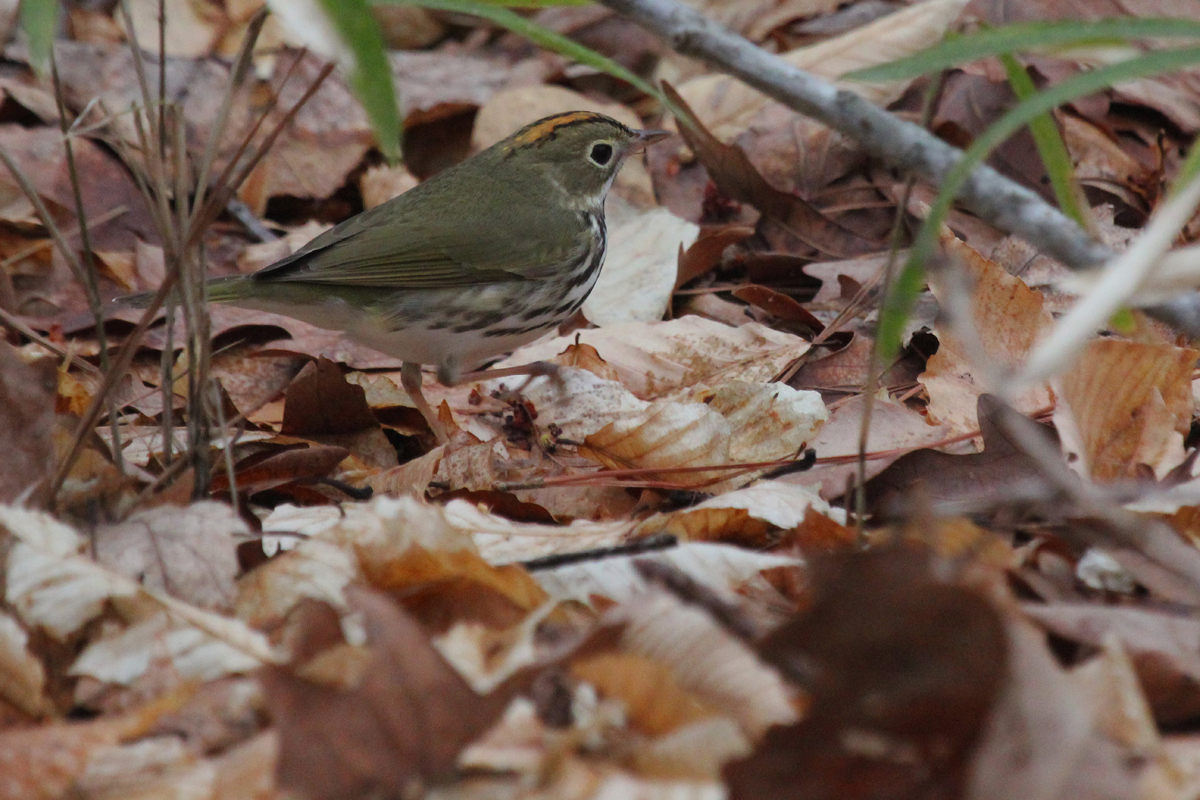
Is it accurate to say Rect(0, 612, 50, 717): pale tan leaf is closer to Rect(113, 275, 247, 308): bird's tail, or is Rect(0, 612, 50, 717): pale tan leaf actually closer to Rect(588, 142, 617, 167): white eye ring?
Rect(113, 275, 247, 308): bird's tail

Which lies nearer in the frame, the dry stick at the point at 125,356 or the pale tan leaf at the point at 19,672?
the pale tan leaf at the point at 19,672

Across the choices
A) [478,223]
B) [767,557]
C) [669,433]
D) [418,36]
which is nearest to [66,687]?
[767,557]

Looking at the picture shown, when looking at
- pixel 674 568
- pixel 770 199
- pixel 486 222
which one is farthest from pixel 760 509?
pixel 770 199

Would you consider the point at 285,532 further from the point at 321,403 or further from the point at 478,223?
the point at 478,223

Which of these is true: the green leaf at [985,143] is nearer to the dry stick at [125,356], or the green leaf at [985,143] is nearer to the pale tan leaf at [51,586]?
the dry stick at [125,356]

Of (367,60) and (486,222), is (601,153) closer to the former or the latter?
(486,222)

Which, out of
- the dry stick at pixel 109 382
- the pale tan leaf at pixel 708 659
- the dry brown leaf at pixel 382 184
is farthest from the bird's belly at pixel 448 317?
the pale tan leaf at pixel 708 659

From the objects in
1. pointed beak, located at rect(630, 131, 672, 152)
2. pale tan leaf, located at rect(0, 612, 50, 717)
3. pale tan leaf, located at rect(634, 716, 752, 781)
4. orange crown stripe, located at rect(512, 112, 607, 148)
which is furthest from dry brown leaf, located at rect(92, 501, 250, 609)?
pointed beak, located at rect(630, 131, 672, 152)
